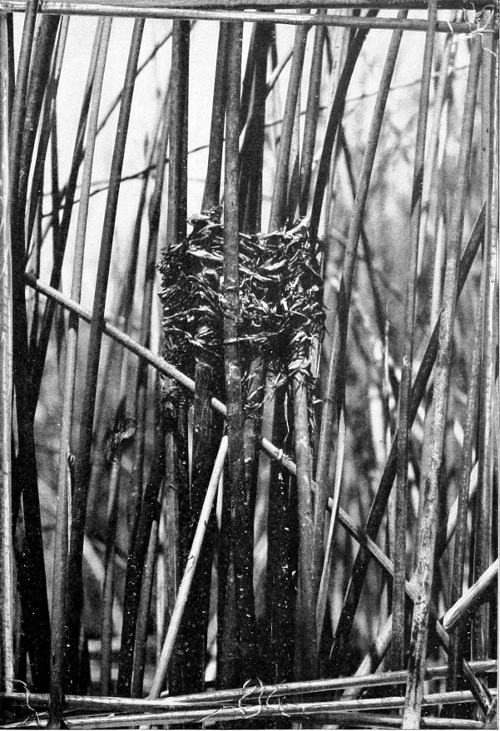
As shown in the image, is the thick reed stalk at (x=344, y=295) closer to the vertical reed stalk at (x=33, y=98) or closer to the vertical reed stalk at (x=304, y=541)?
the vertical reed stalk at (x=304, y=541)

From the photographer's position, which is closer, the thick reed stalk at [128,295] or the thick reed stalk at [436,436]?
the thick reed stalk at [436,436]

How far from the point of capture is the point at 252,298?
815 mm

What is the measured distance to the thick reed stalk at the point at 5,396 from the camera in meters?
0.81

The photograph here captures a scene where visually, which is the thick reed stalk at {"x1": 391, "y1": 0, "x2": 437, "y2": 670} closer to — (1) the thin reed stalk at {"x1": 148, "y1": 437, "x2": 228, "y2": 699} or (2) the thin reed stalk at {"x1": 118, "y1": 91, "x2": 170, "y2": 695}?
(1) the thin reed stalk at {"x1": 148, "y1": 437, "x2": 228, "y2": 699}

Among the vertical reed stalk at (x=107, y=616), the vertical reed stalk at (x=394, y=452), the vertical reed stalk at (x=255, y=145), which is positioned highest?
the vertical reed stalk at (x=255, y=145)

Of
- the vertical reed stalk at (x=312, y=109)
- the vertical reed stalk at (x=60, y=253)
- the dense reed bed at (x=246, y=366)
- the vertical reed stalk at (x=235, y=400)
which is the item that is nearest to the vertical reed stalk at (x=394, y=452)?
the dense reed bed at (x=246, y=366)

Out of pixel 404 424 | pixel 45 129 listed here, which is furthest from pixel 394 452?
pixel 45 129

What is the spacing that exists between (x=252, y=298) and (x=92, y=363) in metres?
0.24

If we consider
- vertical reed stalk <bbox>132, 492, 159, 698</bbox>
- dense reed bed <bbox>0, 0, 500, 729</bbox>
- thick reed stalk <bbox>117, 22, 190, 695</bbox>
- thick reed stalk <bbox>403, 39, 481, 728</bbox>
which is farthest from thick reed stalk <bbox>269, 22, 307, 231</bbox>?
vertical reed stalk <bbox>132, 492, 159, 698</bbox>

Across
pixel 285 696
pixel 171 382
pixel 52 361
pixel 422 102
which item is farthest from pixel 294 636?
pixel 422 102

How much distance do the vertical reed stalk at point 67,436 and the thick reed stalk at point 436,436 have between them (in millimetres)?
466

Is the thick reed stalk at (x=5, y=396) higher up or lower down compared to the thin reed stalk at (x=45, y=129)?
lower down

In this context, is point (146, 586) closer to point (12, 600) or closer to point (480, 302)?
point (12, 600)

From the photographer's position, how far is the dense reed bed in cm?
79
